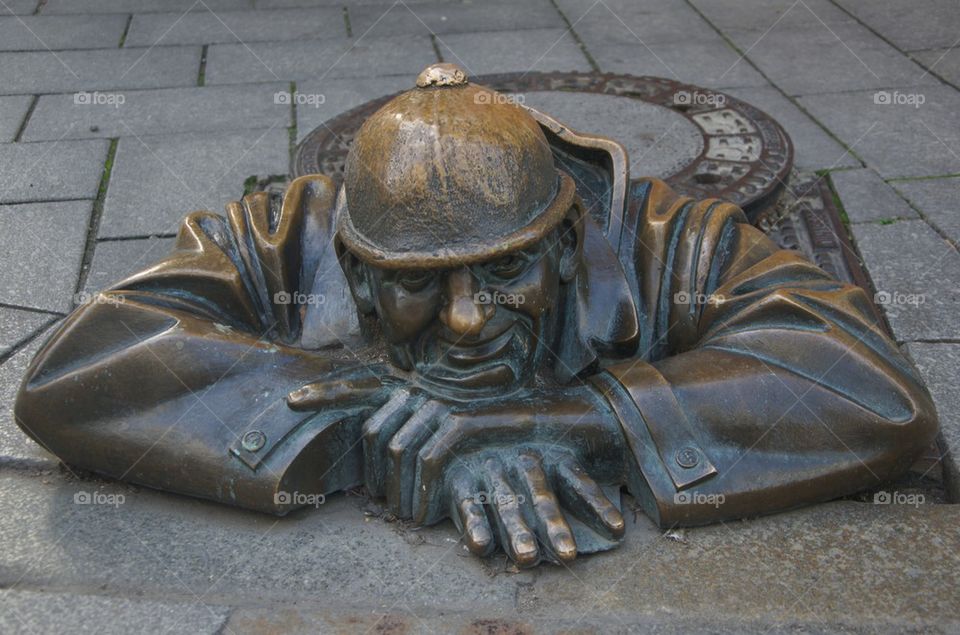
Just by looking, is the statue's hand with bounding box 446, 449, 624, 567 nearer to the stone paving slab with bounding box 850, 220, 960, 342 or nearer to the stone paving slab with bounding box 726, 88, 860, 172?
the stone paving slab with bounding box 850, 220, 960, 342

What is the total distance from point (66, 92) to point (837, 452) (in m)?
4.79

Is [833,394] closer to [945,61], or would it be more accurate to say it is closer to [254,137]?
[254,137]

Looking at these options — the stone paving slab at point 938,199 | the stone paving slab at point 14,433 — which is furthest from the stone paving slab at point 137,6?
the stone paving slab at point 938,199

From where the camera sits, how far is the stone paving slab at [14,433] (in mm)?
2973

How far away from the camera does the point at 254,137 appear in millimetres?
5219

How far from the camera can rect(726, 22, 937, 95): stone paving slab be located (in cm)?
570

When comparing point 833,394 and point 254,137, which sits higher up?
point 833,394

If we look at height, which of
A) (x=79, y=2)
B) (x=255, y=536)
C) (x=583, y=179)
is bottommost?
(x=79, y=2)

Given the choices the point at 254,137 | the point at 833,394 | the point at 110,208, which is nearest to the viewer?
the point at 833,394

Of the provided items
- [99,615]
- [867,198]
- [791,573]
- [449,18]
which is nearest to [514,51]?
[449,18]

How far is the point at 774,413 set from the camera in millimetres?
2646

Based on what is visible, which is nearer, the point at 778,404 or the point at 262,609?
the point at 262,609

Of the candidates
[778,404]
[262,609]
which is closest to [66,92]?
[262,609]

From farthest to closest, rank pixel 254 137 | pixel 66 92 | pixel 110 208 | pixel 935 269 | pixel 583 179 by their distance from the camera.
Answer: pixel 66 92
pixel 254 137
pixel 110 208
pixel 935 269
pixel 583 179
